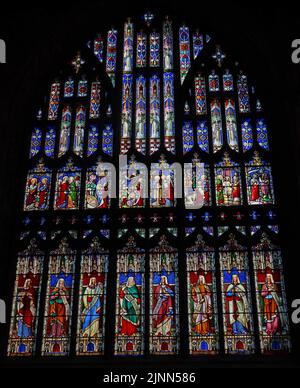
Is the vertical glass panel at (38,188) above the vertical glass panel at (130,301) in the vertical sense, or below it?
above

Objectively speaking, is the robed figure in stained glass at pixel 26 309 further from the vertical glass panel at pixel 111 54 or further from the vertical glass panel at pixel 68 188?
the vertical glass panel at pixel 111 54

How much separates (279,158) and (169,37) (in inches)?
128

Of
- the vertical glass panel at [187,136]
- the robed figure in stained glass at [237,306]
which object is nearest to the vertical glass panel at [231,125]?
the vertical glass panel at [187,136]

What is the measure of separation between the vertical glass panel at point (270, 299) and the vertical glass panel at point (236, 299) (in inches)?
6.1

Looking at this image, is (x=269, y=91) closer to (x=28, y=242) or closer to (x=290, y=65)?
(x=290, y=65)

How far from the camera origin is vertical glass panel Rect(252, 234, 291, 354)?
8977 mm

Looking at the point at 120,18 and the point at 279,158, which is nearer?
the point at 279,158

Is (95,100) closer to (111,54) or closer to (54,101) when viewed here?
(54,101)

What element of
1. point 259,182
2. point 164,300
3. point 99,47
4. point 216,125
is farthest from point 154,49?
point 164,300

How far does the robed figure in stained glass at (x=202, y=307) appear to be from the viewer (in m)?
9.13

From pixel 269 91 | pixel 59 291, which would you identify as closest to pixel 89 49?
pixel 269 91

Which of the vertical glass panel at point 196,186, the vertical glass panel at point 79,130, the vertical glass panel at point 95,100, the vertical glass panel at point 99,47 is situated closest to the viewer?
the vertical glass panel at point 196,186
